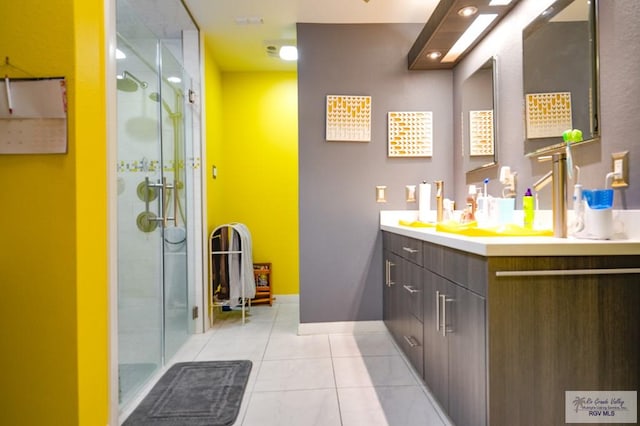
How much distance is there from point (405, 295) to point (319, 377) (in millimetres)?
726

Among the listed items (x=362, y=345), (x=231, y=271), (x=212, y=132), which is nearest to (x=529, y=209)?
(x=362, y=345)

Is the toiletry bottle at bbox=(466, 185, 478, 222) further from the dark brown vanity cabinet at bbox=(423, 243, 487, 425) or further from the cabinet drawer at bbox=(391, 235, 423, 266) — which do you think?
the dark brown vanity cabinet at bbox=(423, 243, 487, 425)

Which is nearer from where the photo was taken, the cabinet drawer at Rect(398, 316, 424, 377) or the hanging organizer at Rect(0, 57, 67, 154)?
the hanging organizer at Rect(0, 57, 67, 154)

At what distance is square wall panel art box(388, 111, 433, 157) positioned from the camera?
286cm

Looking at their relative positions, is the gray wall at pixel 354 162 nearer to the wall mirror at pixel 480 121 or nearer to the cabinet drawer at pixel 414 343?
the wall mirror at pixel 480 121

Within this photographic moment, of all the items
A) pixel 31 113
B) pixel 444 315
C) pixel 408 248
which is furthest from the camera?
pixel 408 248

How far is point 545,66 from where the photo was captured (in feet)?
5.67

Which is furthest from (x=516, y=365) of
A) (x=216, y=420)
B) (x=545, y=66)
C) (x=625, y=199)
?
(x=545, y=66)

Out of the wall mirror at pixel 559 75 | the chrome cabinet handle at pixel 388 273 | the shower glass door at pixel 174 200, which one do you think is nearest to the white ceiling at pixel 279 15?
the shower glass door at pixel 174 200

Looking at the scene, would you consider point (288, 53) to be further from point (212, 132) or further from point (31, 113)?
point (31, 113)

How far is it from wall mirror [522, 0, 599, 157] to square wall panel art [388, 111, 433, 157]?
1.01m

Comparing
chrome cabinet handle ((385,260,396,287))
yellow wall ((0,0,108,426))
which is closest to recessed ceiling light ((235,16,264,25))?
yellow wall ((0,0,108,426))

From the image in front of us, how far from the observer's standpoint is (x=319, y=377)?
205 cm

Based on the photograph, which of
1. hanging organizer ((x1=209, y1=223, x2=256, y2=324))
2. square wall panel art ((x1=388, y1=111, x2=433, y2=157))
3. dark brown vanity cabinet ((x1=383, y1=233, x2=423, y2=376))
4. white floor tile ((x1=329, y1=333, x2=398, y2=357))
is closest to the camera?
dark brown vanity cabinet ((x1=383, y1=233, x2=423, y2=376))
